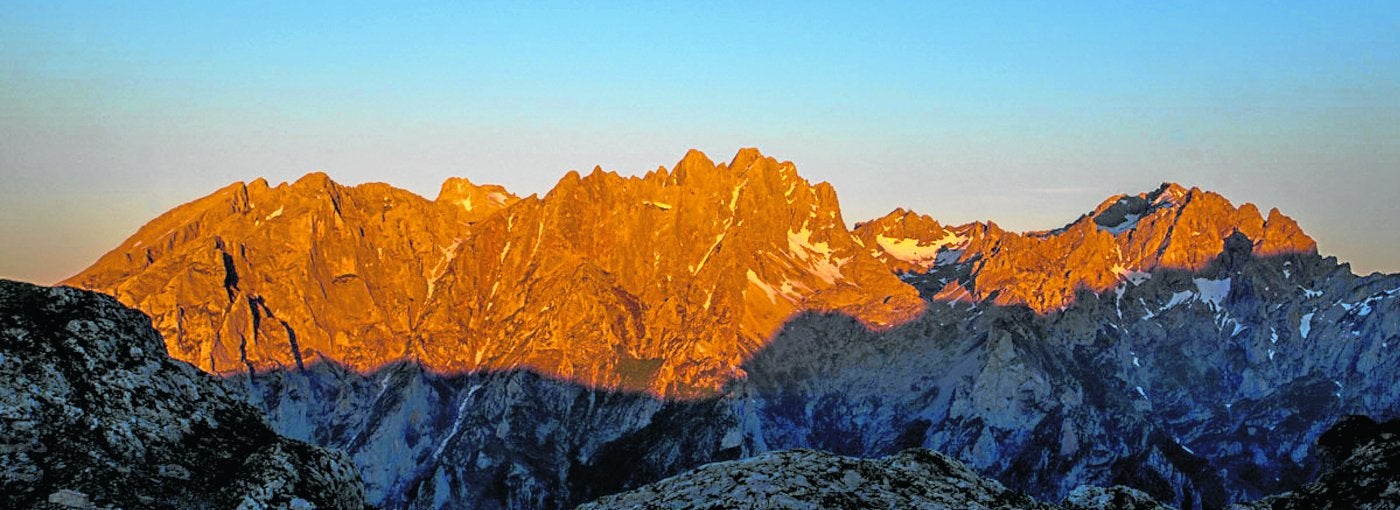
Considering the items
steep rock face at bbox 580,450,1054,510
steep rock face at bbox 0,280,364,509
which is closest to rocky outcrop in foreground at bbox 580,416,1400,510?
steep rock face at bbox 580,450,1054,510

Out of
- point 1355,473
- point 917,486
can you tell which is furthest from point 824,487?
point 1355,473

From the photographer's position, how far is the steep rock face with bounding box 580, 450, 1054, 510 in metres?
32.6

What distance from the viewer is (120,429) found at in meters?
30.8

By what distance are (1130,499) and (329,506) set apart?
1824cm

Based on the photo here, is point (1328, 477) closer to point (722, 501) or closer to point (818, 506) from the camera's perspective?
point (818, 506)

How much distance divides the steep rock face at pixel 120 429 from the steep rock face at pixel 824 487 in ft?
23.3

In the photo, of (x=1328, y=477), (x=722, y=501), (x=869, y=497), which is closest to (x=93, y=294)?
(x=722, y=501)

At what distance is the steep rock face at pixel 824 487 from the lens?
3265 cm

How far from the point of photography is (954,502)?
34.0 meters

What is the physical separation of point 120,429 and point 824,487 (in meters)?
14.5

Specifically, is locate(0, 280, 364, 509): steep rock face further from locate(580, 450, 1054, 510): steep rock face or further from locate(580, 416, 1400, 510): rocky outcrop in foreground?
locate(580, 416, 1400, 510): rocky outcrop in foreground

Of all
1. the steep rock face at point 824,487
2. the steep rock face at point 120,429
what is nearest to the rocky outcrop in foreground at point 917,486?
the steep rock face at point 824,487

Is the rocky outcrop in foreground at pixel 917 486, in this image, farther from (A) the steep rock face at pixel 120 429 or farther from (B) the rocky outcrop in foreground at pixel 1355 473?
(A) the steep rock face at pixel 120 429

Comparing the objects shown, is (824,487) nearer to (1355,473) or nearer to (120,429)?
(1355,473)
